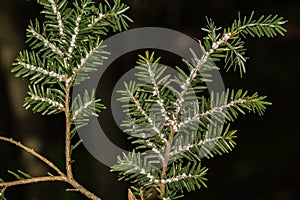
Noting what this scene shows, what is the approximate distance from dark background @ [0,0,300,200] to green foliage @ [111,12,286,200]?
51.1 inches

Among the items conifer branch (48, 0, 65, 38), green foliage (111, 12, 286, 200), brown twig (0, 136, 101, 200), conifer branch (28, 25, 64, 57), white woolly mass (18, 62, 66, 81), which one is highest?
conifer branch (48, 0, 65, 38)

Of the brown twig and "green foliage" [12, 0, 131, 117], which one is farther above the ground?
"green foliage" [12, 0, 131, 117]

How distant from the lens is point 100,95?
1.66 metres

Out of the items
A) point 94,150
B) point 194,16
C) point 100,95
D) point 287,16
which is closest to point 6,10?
point 100,95

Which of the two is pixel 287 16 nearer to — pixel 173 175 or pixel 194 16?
pixel 194 16

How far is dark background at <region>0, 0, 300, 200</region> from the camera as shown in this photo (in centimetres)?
173

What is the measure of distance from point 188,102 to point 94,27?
86mm

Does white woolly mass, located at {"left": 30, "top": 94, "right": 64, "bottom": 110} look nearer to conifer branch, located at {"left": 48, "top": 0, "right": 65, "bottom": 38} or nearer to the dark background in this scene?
conifer branch, located at {"left": 48, "top": 0, "right": 65, "bottom": 38}

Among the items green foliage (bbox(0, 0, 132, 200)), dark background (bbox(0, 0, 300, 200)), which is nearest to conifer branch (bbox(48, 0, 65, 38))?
green foliage (bbox(0, 0, 132, 200))

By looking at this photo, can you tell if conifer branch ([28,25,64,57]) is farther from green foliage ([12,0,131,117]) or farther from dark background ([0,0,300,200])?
dark background ([0,0,300,200])

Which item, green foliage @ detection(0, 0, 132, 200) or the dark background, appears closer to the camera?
green foliage @ detection(0, 0, 132, 200)

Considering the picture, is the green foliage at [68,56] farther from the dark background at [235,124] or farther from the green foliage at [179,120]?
the dark background at [235,124]

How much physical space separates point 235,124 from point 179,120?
1840mm

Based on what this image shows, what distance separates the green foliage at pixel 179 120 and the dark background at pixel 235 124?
130 centimetres
